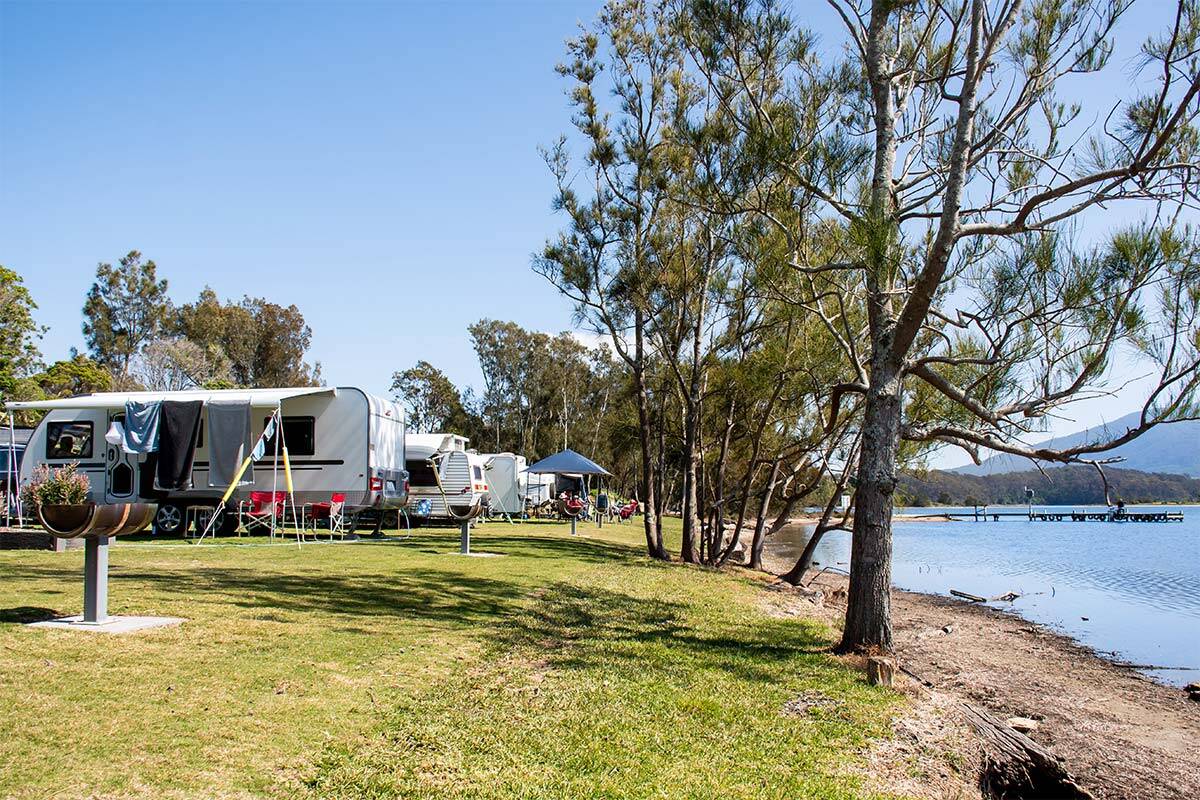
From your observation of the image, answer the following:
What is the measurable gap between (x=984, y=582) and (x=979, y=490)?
93.4 meters

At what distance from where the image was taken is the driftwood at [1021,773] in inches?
196

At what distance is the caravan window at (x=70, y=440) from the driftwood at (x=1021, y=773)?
45.8 feet

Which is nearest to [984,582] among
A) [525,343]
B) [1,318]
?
[1,318]

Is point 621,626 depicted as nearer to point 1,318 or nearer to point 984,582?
point 984,582

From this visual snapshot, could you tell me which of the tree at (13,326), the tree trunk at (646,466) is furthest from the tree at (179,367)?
the tree trunk at (646,466)

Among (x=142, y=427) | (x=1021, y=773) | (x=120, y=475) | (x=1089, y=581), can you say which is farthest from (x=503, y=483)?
(x=1021, y=773)

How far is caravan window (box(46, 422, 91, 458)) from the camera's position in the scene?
548 inches

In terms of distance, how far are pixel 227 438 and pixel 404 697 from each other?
1022cm

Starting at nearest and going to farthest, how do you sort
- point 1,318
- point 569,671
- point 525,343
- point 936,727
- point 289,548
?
point 936,727, point 569,671, point 289,548, point 1,318, point 525,343

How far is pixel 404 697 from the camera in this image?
458 cm

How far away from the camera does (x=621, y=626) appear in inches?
296

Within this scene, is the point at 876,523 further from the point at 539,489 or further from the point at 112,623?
the point at 539,489

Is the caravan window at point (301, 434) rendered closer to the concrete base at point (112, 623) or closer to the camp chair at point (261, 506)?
the camp chair at point (261, 506)

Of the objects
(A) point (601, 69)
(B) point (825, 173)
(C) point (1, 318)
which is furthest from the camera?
(C) point (1, 318)
